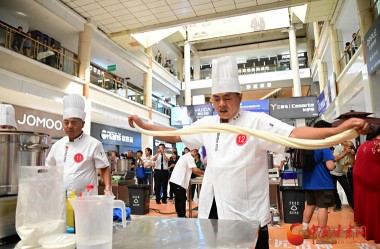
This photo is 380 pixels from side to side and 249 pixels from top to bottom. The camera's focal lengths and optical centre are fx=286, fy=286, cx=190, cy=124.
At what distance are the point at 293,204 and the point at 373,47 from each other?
329cm

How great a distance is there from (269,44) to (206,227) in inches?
686

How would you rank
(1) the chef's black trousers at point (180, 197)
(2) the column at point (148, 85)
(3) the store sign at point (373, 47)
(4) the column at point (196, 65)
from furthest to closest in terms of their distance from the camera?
(4) the column at point (196, 65), (2) the column at point (148, 85), (3) the store sign at point (373, 47), (1) the chef's black trousers at point (180, 197)

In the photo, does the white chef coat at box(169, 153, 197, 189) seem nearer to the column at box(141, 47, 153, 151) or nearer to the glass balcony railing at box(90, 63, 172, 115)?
the glass balcony railing at box(90, 63, 172, 115)

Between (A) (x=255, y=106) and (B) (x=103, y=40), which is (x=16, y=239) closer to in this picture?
(B) (x=103, y=40)

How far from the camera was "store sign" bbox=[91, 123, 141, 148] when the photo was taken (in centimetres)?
1121

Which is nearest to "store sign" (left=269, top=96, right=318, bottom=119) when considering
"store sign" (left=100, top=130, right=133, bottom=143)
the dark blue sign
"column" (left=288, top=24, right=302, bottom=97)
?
the dark blue sign

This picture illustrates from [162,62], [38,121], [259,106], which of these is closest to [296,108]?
[259,106]

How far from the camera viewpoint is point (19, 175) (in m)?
1.00

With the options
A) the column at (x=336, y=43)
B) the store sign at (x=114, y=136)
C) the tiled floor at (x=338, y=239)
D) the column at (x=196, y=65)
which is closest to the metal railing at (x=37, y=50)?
the store sign at (x=114, y=136)

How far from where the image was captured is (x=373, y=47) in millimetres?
5320

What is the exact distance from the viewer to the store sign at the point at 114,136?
36.8 feet

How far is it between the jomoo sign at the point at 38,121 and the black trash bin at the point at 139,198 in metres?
3.01

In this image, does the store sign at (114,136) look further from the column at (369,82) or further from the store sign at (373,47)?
the store sign at (373,47)

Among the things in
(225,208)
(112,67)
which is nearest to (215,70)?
(225,208)
